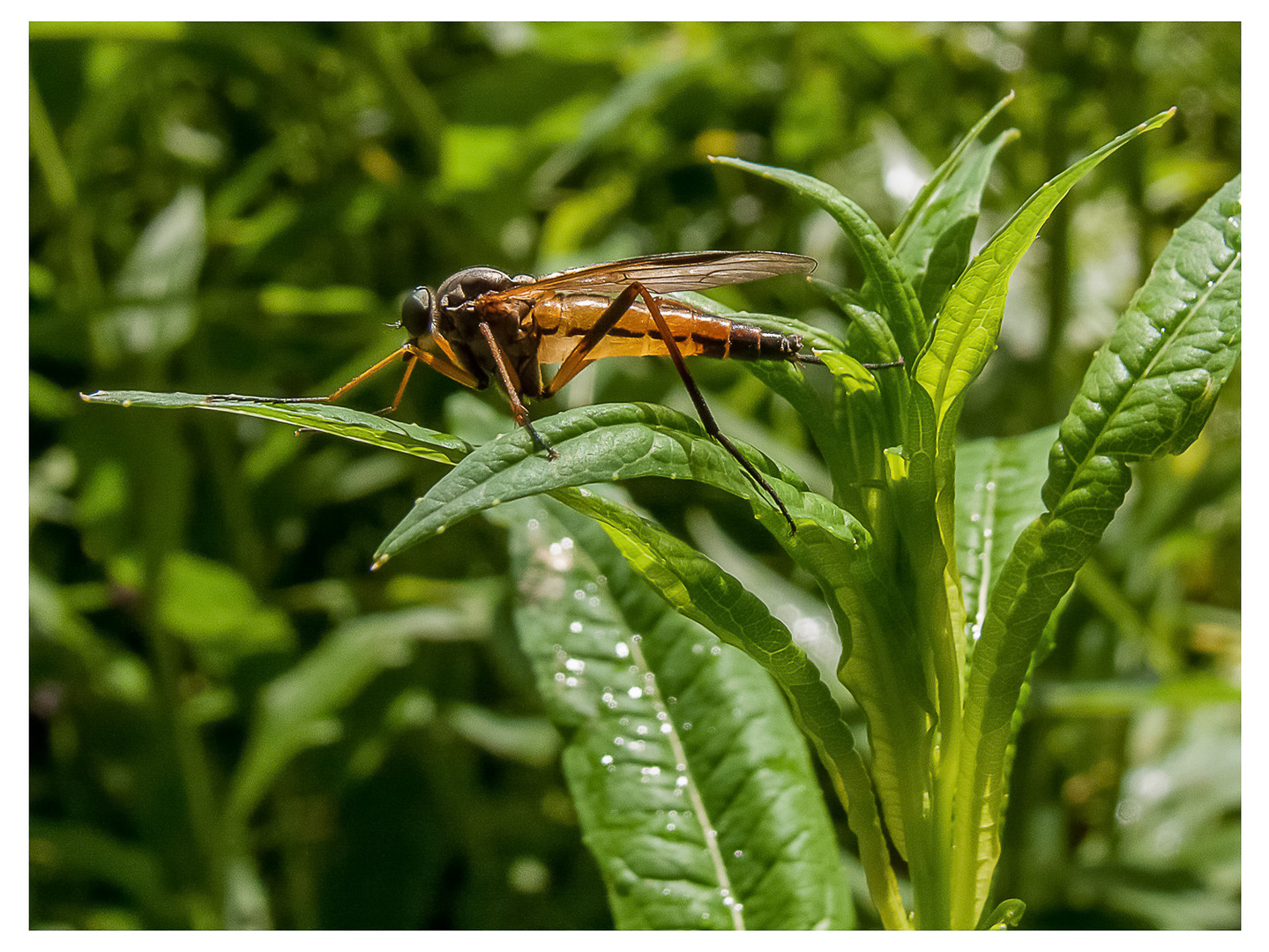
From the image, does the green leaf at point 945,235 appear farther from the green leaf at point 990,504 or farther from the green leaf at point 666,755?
the green leaf at point 666,755

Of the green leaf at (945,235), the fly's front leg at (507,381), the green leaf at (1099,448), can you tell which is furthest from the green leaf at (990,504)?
the fly's front leg at (507,381)

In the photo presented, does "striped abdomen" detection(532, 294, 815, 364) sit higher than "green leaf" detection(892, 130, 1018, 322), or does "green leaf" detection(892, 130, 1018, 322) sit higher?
"striped abdomen" detection(532, 294, 815, 364)

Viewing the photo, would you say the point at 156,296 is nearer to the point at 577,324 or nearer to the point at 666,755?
the point at 577,324

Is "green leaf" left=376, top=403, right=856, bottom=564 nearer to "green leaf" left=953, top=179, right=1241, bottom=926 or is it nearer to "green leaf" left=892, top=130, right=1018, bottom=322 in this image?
"green leaf" left=953, top=179, right=1241, bottom=926

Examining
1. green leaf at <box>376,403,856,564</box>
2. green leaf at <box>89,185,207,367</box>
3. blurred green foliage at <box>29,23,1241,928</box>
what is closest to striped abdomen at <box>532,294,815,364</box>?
→ green leaf at <box>376,403,856,564</box>

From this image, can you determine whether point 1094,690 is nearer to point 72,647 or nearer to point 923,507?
point 923,507

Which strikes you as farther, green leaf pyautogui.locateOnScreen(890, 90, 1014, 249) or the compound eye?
the compound eye

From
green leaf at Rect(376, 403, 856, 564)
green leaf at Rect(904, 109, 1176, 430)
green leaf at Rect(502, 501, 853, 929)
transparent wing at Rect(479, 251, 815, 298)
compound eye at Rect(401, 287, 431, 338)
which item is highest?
compound eye at Rect(401, 287, 431, 338)

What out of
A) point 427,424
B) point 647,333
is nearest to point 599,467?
point 647,333
